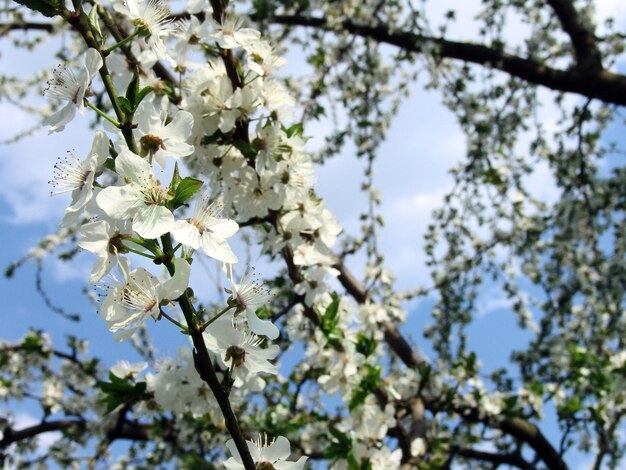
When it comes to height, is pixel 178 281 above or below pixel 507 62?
below

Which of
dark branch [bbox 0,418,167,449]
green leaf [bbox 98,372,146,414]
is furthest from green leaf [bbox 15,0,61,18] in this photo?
dark branch [bbox 0,418,167,449]

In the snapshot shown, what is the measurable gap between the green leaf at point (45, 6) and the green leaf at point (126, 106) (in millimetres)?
204

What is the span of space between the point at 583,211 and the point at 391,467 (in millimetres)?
3589

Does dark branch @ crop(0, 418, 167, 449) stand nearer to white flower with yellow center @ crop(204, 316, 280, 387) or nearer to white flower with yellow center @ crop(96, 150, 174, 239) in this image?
white flower with yellow center @ crop(204, 316, 280, 387)

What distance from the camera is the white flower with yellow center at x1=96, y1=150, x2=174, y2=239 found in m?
0.94

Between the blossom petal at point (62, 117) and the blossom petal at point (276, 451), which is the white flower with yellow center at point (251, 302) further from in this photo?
the blossom petal at point (62, 117)

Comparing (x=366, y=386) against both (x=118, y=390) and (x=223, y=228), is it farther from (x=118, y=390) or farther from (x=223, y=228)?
(x=223, y=228)

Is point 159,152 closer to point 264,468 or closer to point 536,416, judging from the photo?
point 264,468


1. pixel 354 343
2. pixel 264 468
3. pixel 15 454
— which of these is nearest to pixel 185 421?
pixel 354 343

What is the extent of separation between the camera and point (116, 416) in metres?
4.05

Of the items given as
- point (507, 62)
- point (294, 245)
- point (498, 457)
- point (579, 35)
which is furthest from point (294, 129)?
point (579, 35)

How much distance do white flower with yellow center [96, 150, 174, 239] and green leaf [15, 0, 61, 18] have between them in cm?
31

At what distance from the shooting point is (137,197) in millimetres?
948

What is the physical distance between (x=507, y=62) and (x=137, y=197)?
4.20 meters
